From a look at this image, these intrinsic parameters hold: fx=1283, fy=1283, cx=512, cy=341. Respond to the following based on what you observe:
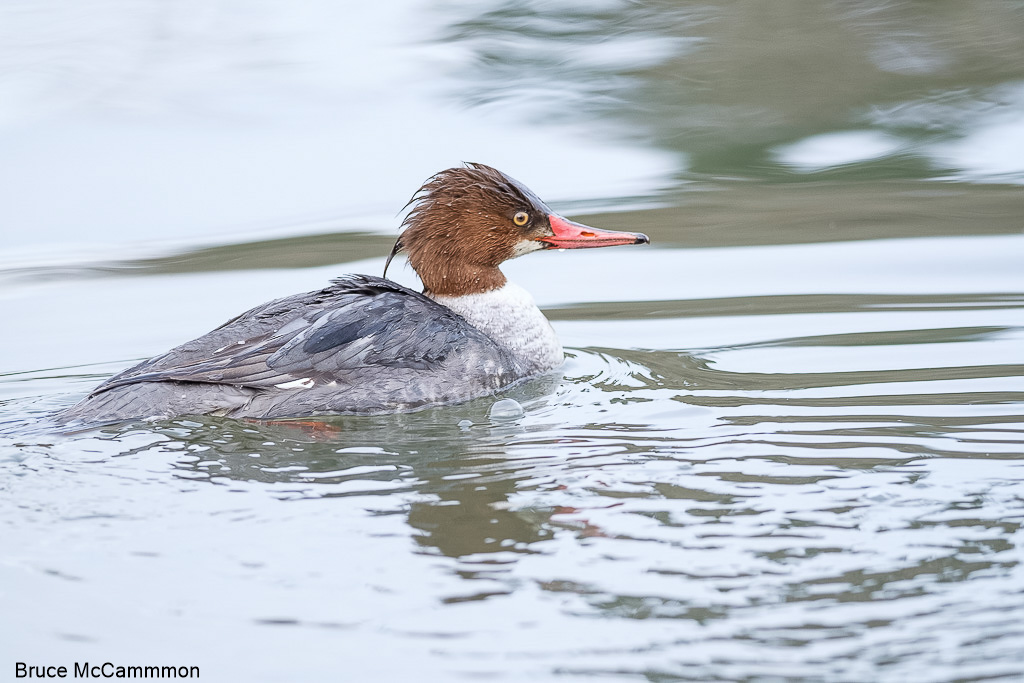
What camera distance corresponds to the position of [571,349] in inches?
271

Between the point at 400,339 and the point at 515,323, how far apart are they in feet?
2.53

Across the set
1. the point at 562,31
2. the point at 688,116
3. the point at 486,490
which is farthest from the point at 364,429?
the point at 562,31

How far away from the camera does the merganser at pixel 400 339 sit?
5.64 metres

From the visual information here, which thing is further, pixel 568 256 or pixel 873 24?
pixel 873 24

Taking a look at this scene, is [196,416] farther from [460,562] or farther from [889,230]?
[889,230]

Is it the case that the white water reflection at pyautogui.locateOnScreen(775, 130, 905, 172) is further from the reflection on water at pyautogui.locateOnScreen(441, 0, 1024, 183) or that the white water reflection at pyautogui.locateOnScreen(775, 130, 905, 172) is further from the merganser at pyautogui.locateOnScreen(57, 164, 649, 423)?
the merganser at pyautogui.locateOnScreen(57, 164, 649, 423)

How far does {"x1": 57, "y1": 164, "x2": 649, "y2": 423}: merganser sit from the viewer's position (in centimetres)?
564

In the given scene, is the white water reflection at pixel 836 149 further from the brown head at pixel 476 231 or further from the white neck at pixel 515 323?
the white neck at pixel 515 323

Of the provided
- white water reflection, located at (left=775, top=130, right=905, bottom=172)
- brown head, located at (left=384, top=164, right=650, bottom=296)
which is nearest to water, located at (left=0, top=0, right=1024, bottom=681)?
white water reflection, located at (left=775, top=130, right=905, bottom=172)

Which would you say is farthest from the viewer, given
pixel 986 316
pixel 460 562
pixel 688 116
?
pixel 688 116

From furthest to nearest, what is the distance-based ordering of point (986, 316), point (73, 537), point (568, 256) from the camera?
point (568, 256) < point (986, 316) < point (73, 537)

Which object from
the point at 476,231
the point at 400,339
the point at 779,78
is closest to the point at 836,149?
the point at 779,78

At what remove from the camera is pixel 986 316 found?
6.71 metres

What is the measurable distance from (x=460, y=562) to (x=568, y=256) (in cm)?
512
